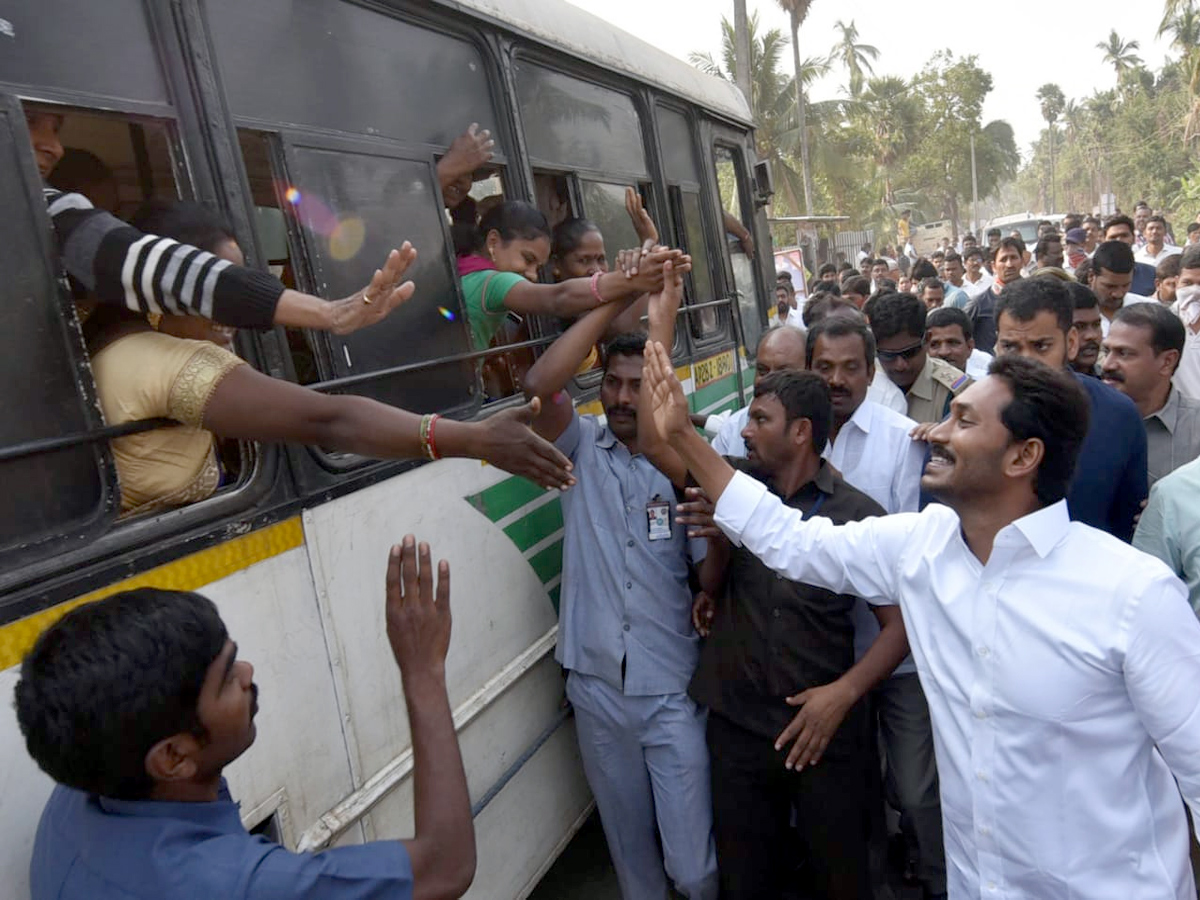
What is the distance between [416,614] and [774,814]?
1.67 metres

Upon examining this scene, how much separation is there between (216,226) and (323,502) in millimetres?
685

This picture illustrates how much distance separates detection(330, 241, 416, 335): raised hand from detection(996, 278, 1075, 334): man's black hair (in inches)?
92.6

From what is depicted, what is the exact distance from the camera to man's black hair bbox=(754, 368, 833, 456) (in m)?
2.57

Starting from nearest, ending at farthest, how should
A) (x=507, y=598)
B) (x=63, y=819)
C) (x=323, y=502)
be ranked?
(x=63, y=819) → (x=323, y=502) → (x=507, y=598)

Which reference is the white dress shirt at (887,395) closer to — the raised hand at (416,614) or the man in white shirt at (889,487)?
the man in white shirt at (889,487)

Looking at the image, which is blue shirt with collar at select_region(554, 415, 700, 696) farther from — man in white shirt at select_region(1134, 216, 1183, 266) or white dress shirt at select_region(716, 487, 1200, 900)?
man in white shirt at select_region(1134, 216, 1183, 266)

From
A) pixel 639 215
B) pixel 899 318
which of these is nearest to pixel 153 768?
pixel 639 215

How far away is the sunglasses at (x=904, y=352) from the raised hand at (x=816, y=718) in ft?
5.68

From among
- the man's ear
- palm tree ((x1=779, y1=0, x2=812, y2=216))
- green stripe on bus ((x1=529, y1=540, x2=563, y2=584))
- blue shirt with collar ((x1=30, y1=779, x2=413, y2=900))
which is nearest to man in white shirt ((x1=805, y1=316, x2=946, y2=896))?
green stripe on bus ((x1=529, y1=540, x2=563, y2=584))

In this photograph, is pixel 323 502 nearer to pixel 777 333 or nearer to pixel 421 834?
pixel 421 834

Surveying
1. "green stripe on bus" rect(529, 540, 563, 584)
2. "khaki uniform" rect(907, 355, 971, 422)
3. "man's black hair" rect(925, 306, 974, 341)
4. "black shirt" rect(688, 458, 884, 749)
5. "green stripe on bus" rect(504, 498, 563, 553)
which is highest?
"man's black hair" rect(925, 306, 974, 341)

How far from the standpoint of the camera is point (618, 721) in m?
2.80

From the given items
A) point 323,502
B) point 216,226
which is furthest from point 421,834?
point 216,226

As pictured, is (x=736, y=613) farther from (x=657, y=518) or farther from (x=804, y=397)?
(x=804, y=397)
